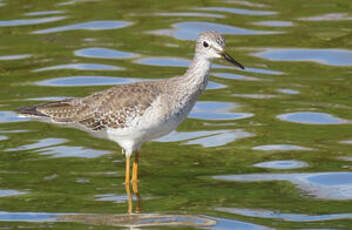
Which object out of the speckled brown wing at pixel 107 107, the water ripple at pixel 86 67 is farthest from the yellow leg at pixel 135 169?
the water ripple at pixel 86 67

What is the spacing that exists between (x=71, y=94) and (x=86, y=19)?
15.6 feet

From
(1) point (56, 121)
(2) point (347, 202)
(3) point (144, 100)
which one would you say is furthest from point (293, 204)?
(1) point (56, 121)

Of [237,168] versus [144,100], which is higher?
[144,100]

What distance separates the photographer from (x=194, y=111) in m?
18.0

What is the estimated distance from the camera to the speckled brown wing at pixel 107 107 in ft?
44.5

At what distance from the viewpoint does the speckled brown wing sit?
44.5ft

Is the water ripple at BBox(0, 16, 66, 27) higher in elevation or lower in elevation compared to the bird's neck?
lower

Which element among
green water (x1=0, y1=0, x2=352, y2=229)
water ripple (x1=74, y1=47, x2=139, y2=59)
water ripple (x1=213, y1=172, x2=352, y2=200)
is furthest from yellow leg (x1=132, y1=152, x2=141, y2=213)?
water ripple (x1=74, y1=47, x2=139, y2=59)

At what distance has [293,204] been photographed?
508 inches

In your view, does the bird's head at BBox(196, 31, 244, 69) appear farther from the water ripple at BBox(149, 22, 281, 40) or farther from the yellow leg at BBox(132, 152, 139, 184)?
the water ripple at BBox(149, 22, 281, 40)

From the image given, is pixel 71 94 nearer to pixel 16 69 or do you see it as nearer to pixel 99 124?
pixel 16 69

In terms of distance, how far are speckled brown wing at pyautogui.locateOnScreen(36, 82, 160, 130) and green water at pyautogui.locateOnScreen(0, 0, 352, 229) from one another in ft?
2.86

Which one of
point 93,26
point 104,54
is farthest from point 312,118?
point 93,26

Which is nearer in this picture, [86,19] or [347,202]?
[347,202]
